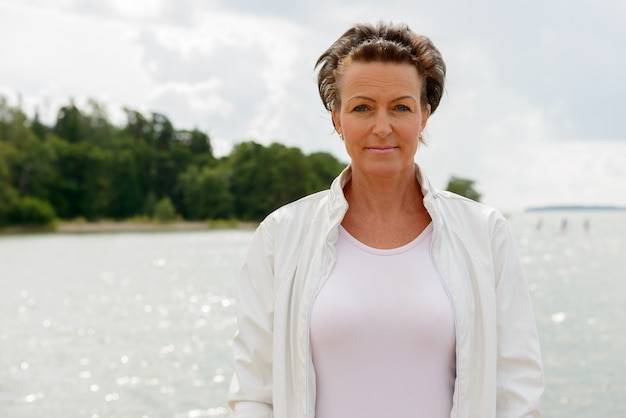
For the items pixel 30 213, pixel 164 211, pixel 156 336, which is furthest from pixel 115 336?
pixel 164 211

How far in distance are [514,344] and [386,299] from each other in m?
0.34

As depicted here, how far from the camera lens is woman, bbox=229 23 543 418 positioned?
6.62 ft

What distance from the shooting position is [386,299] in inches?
80.0

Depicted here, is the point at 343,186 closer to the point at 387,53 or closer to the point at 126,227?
the point at 387,53

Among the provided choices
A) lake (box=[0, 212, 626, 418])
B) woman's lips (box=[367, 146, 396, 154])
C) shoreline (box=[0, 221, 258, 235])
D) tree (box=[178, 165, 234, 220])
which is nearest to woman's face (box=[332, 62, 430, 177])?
woman's lips (box=[367, 146, 396, 154])

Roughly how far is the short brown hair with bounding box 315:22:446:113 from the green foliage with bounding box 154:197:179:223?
73.3m

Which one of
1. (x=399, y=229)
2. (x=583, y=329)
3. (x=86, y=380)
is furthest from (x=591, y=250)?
(x=399, y=229)

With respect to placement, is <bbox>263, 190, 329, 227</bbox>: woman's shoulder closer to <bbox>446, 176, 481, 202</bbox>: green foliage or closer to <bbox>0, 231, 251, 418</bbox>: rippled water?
<bbox>0, 231, 251, 418</bbox>: rippled water

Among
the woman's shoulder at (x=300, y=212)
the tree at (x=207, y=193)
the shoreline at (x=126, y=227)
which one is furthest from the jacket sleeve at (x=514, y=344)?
the tree at (x=207, y=193)

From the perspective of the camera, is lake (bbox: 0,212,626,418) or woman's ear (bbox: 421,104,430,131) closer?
woman's ear (bbox: 421,104,430,131)

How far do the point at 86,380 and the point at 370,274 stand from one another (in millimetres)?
12758

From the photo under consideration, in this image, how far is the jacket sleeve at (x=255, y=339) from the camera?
6.82 feet

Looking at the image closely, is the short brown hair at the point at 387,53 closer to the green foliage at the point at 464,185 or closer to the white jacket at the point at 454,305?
the white jacket at the point at 454,305

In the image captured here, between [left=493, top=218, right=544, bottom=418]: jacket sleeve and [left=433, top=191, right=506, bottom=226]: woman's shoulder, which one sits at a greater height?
[left=433, top=191, right=506, bottom=226]: woman's shoulder
